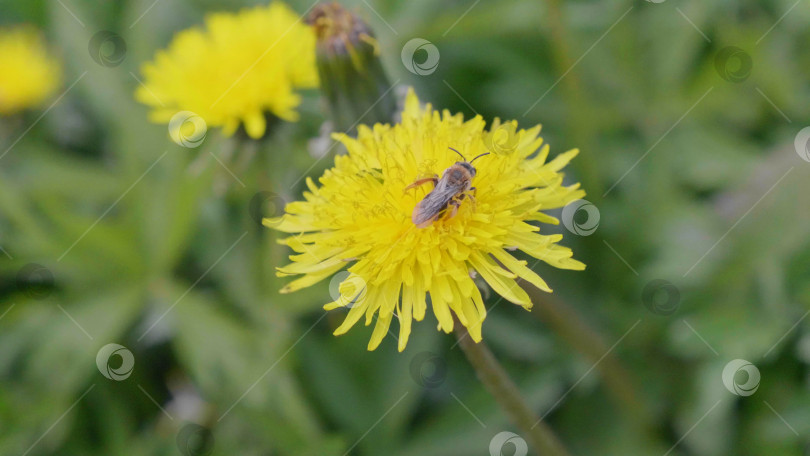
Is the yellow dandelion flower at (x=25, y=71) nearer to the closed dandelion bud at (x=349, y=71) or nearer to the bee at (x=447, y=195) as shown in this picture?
the closed dandelion bud at (x=349, y=71)

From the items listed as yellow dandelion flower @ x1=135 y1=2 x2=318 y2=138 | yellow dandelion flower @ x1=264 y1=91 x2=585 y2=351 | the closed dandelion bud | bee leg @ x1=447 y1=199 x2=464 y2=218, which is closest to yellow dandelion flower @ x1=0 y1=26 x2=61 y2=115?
yellow dandelion flower @ x1=135 y1=2 x2=318 y2=138

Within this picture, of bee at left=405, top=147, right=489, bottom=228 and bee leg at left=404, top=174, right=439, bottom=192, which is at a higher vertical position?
bee leg at left=404, top=174, right=439, bottom=192

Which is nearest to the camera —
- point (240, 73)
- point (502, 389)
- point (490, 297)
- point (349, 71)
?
point (502, 389)

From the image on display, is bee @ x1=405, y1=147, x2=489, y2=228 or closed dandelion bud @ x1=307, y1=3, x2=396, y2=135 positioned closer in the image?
bee @ x1=405, y1=147, x2=489, y2=228

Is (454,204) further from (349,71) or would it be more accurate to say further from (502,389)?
(349,71)

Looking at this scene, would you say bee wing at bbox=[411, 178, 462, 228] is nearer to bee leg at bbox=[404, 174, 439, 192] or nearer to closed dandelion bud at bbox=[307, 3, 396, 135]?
bee leg at bbox=[404, 174, 439, 192]

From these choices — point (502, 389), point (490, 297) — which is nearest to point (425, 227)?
point (502, 389)

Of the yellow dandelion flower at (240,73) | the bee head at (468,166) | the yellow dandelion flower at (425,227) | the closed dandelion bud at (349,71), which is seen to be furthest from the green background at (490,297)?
the bee head at (468,166)
